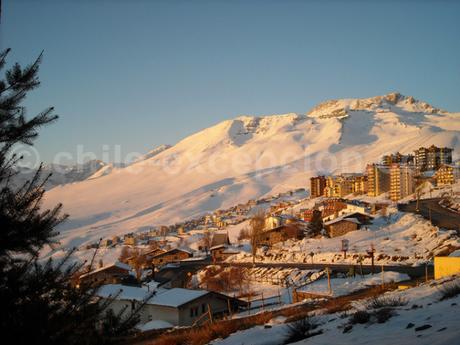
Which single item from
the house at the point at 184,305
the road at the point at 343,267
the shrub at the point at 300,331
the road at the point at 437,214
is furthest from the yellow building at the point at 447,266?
the road at the point at 437,214

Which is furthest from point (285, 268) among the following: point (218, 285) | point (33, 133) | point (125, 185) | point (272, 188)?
point (125, 185)

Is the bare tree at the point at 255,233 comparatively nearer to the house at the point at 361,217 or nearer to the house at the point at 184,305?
the house at the point at 361,217

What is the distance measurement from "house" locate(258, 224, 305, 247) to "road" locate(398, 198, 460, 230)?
1244cm

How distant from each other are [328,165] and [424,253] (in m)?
146

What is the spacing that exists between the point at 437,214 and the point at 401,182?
34.1m

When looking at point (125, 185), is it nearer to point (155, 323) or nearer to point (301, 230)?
point (301, 230)

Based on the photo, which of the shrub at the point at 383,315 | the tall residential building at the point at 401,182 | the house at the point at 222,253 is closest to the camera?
the shrub at the point at 383,315

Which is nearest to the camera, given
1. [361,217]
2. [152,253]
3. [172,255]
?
[361,217]

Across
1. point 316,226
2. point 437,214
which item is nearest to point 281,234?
point 316,226

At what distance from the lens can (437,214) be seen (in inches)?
1734

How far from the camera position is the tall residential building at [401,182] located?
76688 mm

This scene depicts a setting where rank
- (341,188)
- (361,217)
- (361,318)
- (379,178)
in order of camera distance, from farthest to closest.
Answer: (341,188)
(379,178)
(361,217)
(361,318)

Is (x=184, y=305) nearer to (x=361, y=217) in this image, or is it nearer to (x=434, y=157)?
(x=361, y=217)

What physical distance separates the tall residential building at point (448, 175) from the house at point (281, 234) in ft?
122
